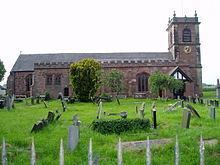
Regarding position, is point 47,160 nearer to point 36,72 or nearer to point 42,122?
point 42,122

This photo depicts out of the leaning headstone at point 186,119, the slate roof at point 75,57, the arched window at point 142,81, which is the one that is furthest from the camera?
the slate roof at point 75,57

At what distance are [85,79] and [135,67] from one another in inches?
441

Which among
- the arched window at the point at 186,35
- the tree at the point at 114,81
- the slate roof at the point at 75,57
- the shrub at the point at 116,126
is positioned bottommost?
the shrub at the point at 116,126

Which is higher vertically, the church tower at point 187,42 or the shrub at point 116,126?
the church tower at point 187,42

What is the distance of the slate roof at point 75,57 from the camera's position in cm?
5309

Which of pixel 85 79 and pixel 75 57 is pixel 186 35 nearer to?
pixel 75 57

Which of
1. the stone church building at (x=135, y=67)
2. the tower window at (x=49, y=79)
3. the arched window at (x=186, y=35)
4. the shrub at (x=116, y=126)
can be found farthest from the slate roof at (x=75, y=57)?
the shrub at (x=116, y=126)

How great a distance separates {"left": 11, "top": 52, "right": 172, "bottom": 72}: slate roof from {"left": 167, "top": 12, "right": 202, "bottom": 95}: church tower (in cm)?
207

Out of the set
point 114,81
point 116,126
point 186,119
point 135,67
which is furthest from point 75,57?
point 116,126

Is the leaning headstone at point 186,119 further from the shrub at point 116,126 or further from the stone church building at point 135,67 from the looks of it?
the stone church building at point 135,67

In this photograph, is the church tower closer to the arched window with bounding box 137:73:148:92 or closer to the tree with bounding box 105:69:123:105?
the arched window with bounding box 137:73:148:92

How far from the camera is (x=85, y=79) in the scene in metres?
39.1

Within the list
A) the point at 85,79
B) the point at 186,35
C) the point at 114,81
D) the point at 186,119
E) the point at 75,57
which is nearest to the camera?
the point at 186,119

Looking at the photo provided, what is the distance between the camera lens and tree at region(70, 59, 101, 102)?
38719mm
